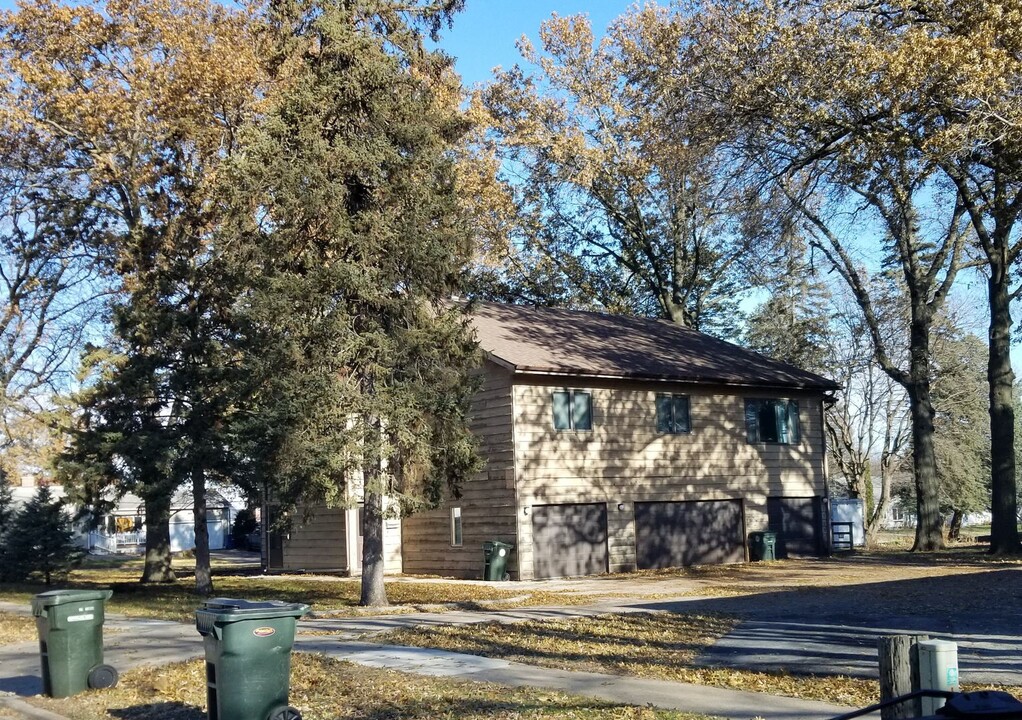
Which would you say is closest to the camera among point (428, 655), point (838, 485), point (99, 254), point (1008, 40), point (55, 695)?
point (55, 695)

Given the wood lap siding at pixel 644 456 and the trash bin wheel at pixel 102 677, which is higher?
the wood lap siding at pixel 644 456

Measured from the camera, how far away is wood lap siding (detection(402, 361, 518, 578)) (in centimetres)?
2689

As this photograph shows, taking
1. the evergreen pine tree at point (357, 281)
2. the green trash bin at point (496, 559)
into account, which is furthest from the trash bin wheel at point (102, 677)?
the green trash bin at point (496, 559)

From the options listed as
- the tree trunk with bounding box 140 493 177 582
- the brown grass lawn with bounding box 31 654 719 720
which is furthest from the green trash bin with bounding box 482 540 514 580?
the brown grass lawn with bounding box 31 654 719 720

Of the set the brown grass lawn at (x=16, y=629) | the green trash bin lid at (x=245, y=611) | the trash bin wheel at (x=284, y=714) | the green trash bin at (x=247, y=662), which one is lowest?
the brown grass lawn at (x=16, y=629)

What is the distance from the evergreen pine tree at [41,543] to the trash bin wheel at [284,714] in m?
22.7

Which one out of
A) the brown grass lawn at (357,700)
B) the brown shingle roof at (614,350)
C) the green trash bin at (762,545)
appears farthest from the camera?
the green trash bin at (762,545)

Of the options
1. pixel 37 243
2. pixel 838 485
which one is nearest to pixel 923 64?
pixel 37 243

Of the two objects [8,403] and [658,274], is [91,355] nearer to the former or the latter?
[8,403]

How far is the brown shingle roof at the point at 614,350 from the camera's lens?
28.2m

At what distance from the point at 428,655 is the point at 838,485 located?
62.3 metres

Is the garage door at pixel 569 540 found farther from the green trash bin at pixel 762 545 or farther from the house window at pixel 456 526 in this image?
the green trash bin at pixel 762 545

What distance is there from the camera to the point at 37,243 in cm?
3341

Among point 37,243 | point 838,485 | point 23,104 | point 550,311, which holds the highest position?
point 23,104
